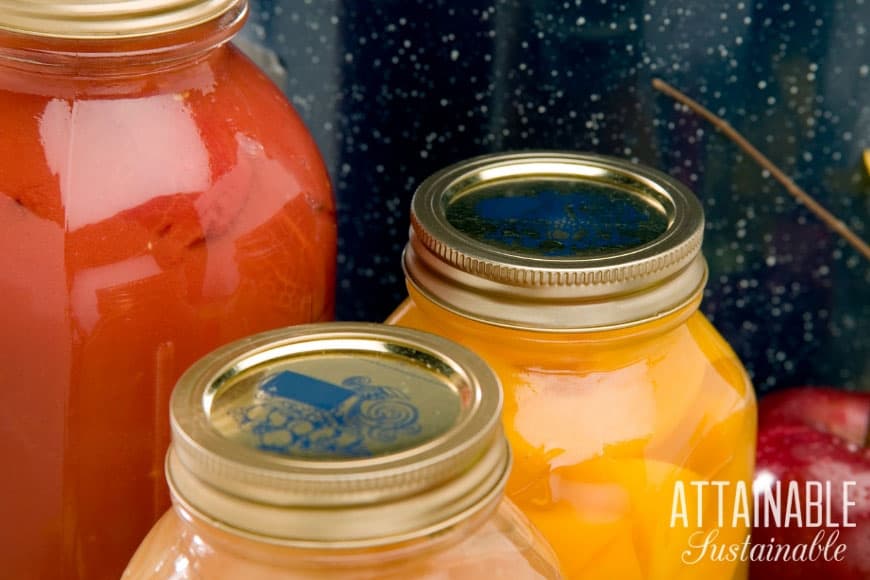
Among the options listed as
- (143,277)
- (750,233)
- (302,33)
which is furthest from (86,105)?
(750,233)

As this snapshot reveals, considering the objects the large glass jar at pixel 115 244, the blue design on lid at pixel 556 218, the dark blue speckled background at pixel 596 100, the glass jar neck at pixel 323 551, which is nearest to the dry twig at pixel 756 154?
the dark blue speckled background at pixel 596 100

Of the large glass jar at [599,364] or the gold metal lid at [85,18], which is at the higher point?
the gold metal lid at [85,18]

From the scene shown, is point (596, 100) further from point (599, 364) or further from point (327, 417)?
point (327, 417)

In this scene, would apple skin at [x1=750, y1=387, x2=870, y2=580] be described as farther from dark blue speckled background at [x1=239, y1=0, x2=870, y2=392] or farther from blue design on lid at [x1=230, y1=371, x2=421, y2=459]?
blue design on lid at [x1=230, y1=371, x2=421, y2=459]

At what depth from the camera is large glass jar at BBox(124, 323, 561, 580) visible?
35cm

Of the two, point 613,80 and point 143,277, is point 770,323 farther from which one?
point 143,277

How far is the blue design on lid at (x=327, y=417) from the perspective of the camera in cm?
36

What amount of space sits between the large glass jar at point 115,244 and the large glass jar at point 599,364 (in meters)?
0.07

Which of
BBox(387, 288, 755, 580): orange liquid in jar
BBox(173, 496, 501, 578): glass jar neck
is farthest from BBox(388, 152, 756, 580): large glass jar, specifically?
BBox(173, 496, 501, 578): glass jar neck

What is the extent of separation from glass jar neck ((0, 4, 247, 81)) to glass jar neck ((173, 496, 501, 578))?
18 cm

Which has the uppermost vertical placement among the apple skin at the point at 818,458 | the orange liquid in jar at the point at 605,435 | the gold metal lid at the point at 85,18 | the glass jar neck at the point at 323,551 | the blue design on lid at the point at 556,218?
the gold metal lid at the point at 85,18

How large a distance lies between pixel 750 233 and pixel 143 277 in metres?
0.37

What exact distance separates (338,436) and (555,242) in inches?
6.2

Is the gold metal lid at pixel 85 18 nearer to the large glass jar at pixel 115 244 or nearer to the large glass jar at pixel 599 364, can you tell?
the large glass jar at pixel 115 244
